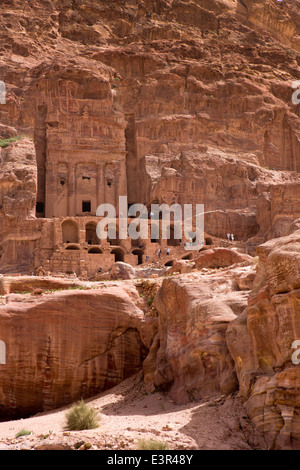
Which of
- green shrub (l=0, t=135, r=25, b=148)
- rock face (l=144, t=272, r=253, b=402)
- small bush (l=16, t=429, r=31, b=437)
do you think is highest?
green shrub (l=0, t=135, r=25, b=148)

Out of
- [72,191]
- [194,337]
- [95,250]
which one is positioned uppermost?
[72,191]

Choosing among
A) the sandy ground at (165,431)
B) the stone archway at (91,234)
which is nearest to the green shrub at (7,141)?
the stone archway at (91,234)

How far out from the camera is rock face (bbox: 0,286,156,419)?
82.9 feet

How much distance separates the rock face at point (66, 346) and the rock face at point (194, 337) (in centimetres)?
199

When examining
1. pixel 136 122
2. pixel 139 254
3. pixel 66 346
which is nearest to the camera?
pixel 66 346

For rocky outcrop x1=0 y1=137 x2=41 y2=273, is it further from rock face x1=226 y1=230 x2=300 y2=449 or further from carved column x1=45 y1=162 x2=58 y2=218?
rock face x1=226 y1=230 x2=300 y2=449

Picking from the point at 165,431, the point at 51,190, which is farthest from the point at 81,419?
the point at 51,190

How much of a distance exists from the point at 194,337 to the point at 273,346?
4.18 meters

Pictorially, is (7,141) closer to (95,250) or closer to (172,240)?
(95,250)

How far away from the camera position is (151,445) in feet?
50.4

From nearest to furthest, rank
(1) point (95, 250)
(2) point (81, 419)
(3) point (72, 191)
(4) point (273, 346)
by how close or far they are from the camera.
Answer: (4) point (273, 346) → (2) point (81, 419) → (1) point (95, 250) → (3) point (72, 191)

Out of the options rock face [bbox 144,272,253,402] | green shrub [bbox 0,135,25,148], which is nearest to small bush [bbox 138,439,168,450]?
rock face [bbox 144,272,253,402]

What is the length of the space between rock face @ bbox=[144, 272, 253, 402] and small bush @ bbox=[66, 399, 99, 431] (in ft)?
11.7
